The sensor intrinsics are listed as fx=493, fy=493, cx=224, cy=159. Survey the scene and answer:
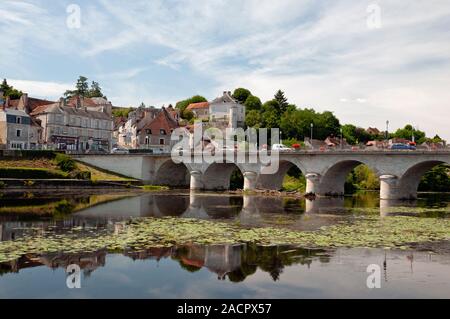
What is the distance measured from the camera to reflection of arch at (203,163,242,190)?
66375 millimetres

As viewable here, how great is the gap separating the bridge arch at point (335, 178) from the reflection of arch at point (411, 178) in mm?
4920

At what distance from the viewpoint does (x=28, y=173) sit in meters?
54.9

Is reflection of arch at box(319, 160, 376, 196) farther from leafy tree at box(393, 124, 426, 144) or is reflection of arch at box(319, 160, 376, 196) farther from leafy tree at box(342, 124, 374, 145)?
leafy tree at box(393, 124, 426, 144)

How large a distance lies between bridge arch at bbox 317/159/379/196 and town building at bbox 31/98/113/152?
39.3m

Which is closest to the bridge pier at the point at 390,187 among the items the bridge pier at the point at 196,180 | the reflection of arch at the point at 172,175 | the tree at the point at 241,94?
the bridge pier at the point at 196,180

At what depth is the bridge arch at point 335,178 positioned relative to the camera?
5449 cm

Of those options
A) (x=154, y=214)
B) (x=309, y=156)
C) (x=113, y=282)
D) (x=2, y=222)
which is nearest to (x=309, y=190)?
(x=309, y=156)

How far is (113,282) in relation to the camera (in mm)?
15234

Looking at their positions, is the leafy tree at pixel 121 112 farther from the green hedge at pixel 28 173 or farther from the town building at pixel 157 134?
the green hedge at pixel 28 173

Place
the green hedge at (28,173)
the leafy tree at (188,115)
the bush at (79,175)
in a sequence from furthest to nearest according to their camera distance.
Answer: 1. the leafy tree at (188,115)
2. the bush at (79,175)
3. the green hedge at (28,173)

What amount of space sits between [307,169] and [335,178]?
12.6ft

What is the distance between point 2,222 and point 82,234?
21.7 feet

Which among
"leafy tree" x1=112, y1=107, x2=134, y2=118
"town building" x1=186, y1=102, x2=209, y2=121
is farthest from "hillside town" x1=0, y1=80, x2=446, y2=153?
"leafy tree" x1=112, y1=107, x2=134, y2=118
